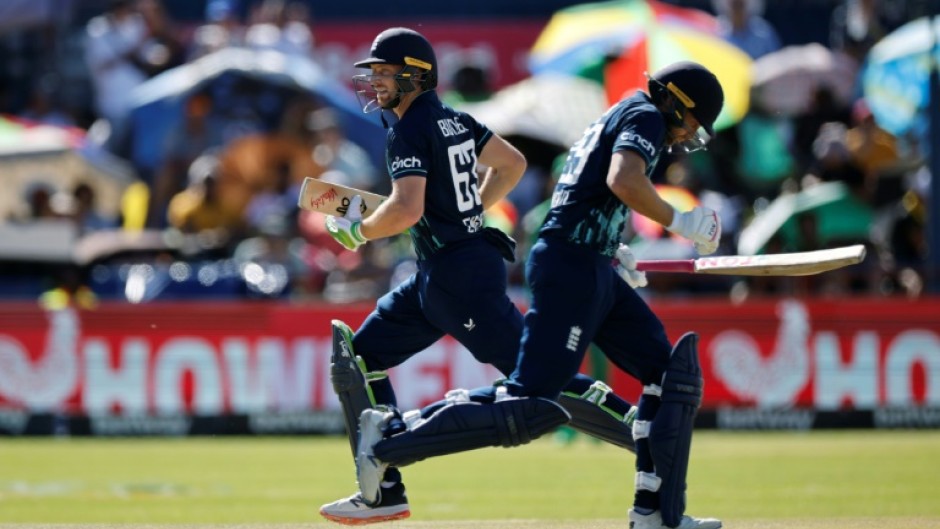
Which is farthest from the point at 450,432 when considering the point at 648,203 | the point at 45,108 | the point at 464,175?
the point at 45,108

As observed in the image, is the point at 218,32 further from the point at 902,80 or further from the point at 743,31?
the point at 902,80

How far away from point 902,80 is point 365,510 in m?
11.1

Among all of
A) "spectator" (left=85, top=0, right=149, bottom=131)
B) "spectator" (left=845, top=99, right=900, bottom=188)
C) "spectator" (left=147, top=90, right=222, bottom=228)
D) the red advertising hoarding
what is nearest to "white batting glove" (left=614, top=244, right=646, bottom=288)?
the red advertising hoarding

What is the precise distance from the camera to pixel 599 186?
7.46 metres

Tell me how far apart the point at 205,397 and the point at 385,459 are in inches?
346

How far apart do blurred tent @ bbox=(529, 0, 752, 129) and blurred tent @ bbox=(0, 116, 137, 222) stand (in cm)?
504

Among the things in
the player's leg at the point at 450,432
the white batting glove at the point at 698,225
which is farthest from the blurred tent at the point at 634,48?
the player's leg at the point at 450,432

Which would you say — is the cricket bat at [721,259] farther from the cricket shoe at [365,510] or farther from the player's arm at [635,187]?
the cricket shoe at [365,510]

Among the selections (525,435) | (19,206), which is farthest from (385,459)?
(19,206)

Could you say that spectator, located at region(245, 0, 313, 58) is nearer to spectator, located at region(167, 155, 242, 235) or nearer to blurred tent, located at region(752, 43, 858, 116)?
spectator, located at region(167, 155, 242, 235)

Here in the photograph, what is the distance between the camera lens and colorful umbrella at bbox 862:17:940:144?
16766 millimetres

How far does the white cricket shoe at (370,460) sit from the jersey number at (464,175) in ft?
3.45

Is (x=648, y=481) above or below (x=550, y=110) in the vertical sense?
below

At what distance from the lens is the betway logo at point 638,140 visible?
23.8ft
